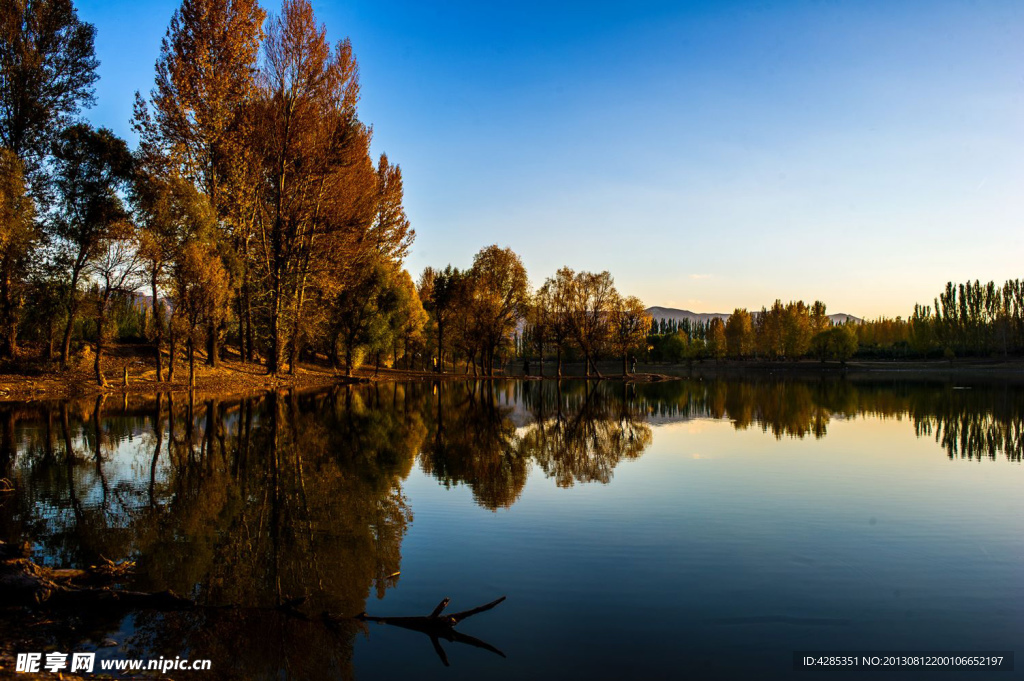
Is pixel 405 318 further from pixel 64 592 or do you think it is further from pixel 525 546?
pixel 64 592

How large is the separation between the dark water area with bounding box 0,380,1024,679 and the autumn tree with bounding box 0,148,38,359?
12.1 metres

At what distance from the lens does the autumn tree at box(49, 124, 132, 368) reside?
3309cm

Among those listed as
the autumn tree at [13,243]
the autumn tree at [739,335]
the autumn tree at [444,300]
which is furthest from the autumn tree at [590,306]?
the autumn tree at [739,335]

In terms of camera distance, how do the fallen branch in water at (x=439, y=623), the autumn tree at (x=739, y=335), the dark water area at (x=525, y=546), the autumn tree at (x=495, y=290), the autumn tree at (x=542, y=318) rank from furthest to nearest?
the autumn tree at (x=739, y=335)
the autumn tree at (x=542, y=318)
the autumn tree at (x=495, y=290)
the fallen branch in water at (x=439, y=623)
the dark water area at (x=525, y=546)

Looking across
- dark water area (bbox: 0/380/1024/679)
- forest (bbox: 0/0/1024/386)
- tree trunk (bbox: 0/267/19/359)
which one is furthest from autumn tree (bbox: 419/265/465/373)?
dark water area (bbox: 0/380/1024/679)

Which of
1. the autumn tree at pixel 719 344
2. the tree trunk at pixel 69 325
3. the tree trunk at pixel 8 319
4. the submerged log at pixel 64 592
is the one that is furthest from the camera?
the autumn tree at pixel 719 344

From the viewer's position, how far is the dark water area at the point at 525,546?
5.95 meters

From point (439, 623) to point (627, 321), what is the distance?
7555cm

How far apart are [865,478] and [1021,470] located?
5.10 metres

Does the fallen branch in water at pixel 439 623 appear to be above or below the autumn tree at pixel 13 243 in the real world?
below

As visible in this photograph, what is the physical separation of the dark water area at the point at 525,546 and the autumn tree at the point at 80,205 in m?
16.2

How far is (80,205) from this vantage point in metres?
33.7

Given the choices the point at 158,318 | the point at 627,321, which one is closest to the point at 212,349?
the point at 158,318

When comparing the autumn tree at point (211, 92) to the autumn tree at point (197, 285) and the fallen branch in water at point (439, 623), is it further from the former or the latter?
the fallen branch in water at point (439, 623)
